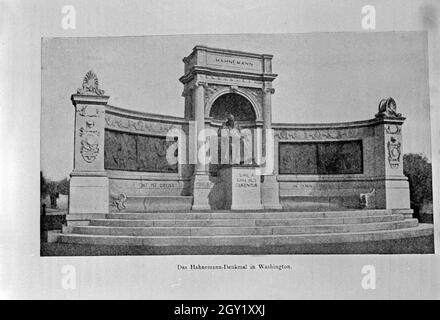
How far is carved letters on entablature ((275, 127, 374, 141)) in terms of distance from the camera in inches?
→ 199

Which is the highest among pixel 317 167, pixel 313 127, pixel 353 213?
pixel 313 127

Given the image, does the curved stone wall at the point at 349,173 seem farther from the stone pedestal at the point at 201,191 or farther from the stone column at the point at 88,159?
the stone column at the point at 88,159

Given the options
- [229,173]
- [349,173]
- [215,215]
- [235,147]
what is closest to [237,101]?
[235,147]

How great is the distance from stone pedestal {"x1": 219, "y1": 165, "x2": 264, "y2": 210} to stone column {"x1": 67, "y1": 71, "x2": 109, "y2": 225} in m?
1.40

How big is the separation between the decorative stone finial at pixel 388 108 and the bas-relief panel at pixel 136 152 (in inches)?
86.3

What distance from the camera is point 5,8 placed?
4.24 metres

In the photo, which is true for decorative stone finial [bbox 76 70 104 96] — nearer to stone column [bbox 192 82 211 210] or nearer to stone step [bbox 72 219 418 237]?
stone column [bbox 192 82 211 210]

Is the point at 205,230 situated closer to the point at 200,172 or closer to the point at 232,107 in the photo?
the point at 200,172

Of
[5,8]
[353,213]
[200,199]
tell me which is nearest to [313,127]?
[353,213]

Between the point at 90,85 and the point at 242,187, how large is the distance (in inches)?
78.9

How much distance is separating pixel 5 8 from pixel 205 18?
1833 millimetres

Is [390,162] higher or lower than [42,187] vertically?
higher

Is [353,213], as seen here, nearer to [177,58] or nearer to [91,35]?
[177,58]

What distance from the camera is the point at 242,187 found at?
529cm
